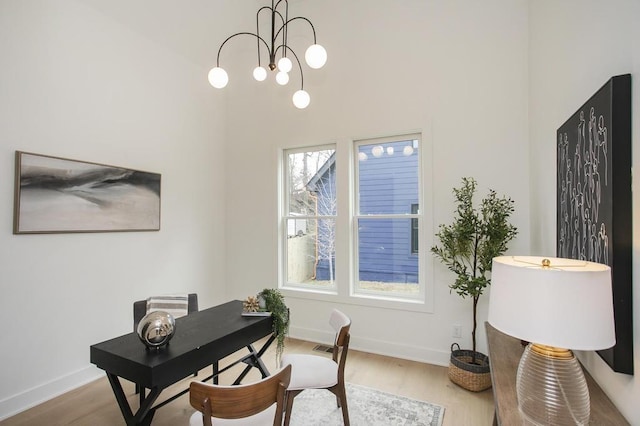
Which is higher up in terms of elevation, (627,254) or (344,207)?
(344,207)

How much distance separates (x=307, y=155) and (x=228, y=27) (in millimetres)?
1758

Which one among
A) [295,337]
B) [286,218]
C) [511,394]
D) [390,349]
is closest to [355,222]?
[286,218]

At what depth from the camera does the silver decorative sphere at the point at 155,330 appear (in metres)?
1.78

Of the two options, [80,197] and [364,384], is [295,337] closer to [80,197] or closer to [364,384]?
[364,384]

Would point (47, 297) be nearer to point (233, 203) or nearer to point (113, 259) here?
point (113, 259)

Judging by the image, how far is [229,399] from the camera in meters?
1.27

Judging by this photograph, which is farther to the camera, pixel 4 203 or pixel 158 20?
pixel 158 20

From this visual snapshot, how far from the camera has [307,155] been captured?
4.08 metres

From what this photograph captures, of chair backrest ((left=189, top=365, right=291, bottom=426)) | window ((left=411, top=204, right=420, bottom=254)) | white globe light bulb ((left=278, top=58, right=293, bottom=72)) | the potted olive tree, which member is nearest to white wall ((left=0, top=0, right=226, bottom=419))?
white globe light bulb ((left=278, top=58, right=293, bottom=72))

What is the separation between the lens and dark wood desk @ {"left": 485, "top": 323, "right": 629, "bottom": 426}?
3.92ft

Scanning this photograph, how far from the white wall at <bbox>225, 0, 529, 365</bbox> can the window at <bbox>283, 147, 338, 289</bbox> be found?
0.20 meters

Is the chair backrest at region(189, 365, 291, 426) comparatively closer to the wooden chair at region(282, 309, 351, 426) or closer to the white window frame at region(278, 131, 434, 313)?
the wooden chair at region(282, 309, 351, 426)

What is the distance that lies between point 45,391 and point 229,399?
2.42 meters

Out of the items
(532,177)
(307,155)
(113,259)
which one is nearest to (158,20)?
(307,155)
